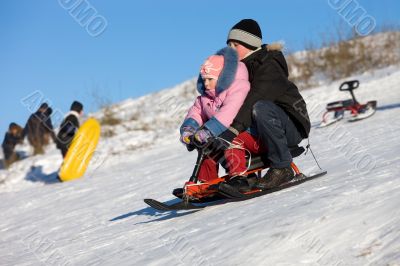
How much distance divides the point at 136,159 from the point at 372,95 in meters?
5.17

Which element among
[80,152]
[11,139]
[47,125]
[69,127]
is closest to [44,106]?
Answer: [47,125]

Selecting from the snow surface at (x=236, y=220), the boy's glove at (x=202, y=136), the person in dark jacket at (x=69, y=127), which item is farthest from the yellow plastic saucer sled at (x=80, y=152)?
the boy's glove at (x=202, y=136)

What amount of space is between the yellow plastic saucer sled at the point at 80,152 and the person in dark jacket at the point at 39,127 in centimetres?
237

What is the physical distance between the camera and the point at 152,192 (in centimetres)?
658

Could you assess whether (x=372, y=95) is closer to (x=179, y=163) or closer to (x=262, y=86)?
(x=179, y=163)

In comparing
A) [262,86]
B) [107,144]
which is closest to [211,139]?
[262,86]

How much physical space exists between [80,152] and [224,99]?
7.59 meters

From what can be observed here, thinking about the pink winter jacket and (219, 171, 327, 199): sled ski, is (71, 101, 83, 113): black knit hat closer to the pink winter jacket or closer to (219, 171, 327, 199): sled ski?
the pink winter jacket

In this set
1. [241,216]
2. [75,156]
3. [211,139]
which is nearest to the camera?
[241,216]

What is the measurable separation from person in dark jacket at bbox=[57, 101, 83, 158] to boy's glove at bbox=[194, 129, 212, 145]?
319 inches

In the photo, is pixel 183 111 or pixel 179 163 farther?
pixel 183 111

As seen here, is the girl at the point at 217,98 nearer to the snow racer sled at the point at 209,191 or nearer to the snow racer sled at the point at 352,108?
the snow racer sled at the point at 209,191

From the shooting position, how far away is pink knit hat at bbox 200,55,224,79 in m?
4.00

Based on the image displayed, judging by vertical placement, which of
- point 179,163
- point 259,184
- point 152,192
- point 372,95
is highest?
point 259,184
